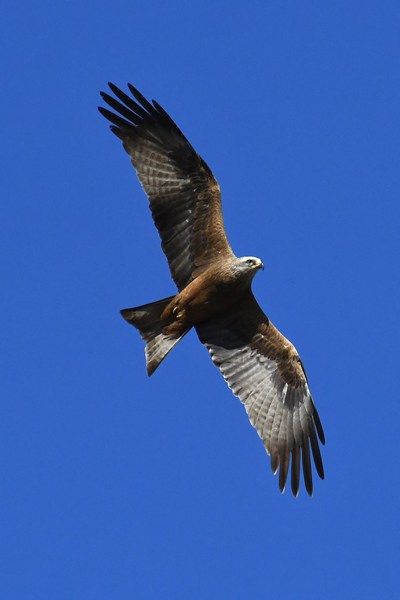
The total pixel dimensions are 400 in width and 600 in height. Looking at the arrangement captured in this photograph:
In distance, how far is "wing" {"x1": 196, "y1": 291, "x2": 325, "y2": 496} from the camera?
13.5m

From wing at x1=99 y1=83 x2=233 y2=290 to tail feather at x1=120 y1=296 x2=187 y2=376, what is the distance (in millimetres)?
375

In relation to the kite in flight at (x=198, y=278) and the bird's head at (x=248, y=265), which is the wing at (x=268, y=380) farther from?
the bird's head at (x=248, y=265)

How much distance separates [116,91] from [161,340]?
2.79 metres

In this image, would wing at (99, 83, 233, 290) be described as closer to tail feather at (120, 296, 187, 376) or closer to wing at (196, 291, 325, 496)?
tail feather at (120, 296, 187, 376)

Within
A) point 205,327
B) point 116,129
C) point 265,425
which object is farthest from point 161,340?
point 116,129

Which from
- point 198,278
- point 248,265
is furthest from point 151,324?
point 248,265

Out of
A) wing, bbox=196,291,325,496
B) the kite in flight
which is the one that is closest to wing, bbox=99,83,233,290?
the kite in flight

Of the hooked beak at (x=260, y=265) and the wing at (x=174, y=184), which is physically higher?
the wing at (x=174, y=184)

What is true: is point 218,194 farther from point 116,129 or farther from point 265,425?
point 265,425

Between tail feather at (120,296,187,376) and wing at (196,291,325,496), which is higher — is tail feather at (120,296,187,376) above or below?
above

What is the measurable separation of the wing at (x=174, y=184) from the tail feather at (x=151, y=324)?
0.37 m

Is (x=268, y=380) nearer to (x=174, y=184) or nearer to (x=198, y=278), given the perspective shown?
(x=198, y=278)

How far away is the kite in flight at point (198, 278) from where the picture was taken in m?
13.1

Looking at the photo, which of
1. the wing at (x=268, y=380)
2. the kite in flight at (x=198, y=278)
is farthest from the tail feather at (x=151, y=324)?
the wing at (x=268, y=380)
